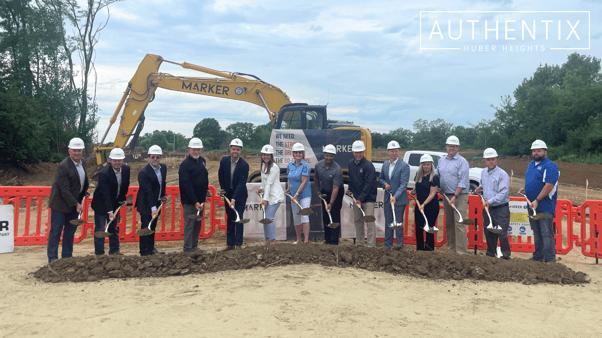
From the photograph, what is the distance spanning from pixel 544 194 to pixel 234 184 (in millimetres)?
5269

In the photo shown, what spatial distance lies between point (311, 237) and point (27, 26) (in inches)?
1012

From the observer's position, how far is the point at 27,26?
82.5ft

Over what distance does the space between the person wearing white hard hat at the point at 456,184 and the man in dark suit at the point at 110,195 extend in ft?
18.4

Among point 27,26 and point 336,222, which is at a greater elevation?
→ point 27,26

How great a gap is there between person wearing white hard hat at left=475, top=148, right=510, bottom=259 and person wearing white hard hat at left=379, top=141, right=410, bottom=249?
136cm

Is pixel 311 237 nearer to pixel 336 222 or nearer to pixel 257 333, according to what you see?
pixel 336 222

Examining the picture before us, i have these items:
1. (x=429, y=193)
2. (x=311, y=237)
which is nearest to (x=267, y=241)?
(x=311, y=237)

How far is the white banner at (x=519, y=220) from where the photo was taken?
26.5 ft

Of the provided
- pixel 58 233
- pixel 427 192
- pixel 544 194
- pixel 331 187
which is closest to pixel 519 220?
pixel 544 194

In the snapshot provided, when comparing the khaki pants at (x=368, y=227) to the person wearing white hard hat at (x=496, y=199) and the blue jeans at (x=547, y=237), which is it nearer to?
the person wearing white hard hat at (x=496, y=199)

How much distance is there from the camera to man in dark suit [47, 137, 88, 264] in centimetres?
643

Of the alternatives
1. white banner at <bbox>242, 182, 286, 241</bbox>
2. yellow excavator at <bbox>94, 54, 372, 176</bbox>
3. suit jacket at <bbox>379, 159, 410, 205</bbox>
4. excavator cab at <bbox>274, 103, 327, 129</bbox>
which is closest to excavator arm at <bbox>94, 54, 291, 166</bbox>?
yellow excavator at <bbox>94, 54, 372, 176</bbox>

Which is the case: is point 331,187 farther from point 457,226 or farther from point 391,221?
point 457,226

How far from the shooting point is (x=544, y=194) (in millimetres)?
6738
